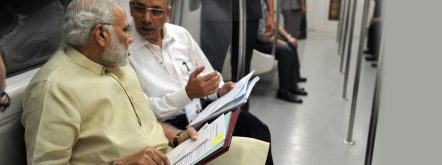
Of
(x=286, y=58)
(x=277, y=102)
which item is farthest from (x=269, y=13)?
(x=277, y=102)

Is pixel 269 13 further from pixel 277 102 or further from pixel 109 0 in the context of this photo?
pixel 109 0

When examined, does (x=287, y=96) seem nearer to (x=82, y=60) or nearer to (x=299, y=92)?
(x=299, y=92)

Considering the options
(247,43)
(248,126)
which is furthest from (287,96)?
(248,126)

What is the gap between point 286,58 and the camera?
3.70 m

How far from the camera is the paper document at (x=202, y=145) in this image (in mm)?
1266

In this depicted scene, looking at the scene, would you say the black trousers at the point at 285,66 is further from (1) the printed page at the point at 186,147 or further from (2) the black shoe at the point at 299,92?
(1) the printed page at the point at 186,147

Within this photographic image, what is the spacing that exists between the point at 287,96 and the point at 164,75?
2.01 m

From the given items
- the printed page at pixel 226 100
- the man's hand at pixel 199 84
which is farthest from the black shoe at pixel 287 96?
the man's hand at pixel 199 84

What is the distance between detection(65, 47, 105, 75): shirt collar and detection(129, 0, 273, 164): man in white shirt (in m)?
0.40

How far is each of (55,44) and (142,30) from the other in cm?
40

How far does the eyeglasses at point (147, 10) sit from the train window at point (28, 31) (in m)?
0.36

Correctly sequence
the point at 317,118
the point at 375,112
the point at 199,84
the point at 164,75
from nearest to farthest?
1. the point at 199,84
2. the point at 164,75
3. the point at 375,112
4. the point at 317,118

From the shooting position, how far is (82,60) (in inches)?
49.2

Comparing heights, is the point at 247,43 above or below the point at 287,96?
above
